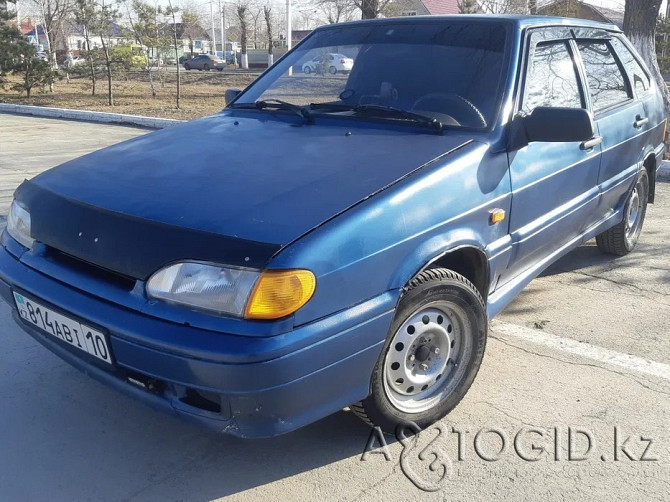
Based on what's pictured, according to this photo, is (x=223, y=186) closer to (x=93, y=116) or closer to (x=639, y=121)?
(x=639, y=121)

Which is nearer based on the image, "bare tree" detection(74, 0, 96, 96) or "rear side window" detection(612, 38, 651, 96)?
"rear side window" detection(612, 38, 651, 96)

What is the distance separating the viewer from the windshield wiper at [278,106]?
3.32m

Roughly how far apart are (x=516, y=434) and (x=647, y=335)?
55.9 inches

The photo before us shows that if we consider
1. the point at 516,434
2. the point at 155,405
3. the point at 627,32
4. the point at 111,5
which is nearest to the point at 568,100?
the point at 516,434

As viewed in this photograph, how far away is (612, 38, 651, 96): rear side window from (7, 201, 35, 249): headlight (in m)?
3.88

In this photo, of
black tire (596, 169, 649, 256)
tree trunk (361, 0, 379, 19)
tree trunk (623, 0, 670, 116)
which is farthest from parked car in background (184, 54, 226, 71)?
black tire (596, 169, 649, 256)

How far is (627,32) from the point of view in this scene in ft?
30.2

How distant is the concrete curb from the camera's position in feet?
41.4

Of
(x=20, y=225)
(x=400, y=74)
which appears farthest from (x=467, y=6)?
(x=20, y=225)

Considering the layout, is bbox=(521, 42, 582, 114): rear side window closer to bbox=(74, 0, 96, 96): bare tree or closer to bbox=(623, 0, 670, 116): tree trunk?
bbox=(623, 0, 670, 116): tree trunk

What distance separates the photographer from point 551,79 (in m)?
3.43

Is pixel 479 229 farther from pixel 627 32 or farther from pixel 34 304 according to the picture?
pixel 627 32

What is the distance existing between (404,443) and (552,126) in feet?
5.09

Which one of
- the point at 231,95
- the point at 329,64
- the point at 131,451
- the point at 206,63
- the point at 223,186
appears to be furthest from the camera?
the point at 206,63
